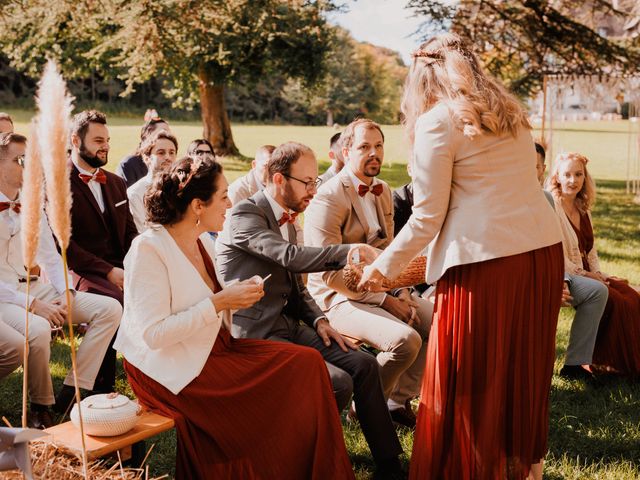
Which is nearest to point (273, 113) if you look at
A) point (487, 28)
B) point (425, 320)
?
point (487, 28)

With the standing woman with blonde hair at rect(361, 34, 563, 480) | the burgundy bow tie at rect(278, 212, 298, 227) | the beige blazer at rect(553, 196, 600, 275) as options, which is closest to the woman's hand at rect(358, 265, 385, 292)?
the standing woman with blonde hair at rect(361, 34, 563, 480)

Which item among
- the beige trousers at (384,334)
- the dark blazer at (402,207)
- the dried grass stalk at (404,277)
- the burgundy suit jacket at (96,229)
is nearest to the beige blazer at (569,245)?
the dark blazer at (402,207)

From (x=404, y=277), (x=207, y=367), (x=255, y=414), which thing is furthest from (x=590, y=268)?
(x=207, y=367)

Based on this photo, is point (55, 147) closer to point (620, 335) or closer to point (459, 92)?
point (459, 92)

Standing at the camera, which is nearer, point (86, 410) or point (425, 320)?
point (86, 410)

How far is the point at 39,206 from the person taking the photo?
5.93ft

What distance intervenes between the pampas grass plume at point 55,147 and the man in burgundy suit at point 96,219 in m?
3.40

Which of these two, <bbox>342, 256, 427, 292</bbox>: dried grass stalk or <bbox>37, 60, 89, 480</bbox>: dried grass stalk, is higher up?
<bbox>37, 60, 89, 480</bbox>: dried grass stalk

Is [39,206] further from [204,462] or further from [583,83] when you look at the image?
[583,83]

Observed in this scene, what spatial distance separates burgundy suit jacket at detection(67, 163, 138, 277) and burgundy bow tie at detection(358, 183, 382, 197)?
1.81 m

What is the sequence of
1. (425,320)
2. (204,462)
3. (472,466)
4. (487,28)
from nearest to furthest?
(204,462)
(472,466)
(425,320)
(487,28)

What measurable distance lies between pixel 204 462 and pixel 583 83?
12517 mm

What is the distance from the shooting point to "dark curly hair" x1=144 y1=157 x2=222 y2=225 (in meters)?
3.18

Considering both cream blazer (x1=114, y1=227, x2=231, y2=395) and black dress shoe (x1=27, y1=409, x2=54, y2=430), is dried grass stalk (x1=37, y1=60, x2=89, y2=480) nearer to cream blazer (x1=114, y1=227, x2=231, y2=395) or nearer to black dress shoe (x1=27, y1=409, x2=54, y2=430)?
cream blazer (x1=114, y1=227, x2=231, y2=395)
